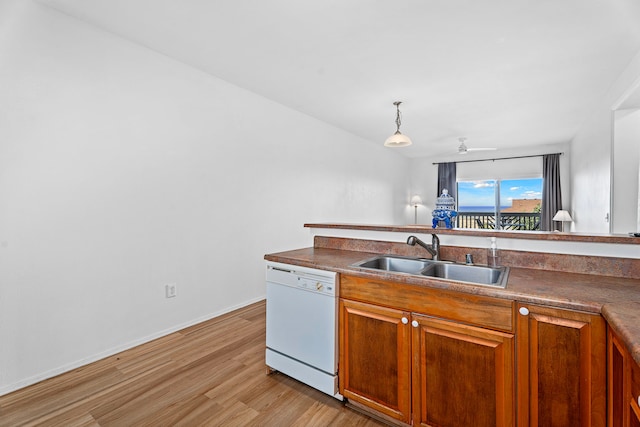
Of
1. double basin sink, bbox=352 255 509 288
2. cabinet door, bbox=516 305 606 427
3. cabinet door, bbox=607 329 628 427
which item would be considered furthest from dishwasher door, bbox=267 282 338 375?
cabinet door, bbox=607 329 628 427

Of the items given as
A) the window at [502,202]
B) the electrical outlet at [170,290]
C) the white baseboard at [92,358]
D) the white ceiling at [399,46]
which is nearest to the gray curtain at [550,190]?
the window at [502,202]

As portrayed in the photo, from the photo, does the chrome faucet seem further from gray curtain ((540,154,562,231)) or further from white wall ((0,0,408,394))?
gray curtain ((540,154,562,231))

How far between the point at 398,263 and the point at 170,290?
2.04 m

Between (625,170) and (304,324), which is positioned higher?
(625,170)

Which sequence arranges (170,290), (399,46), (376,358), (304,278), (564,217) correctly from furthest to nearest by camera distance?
(564,217), (170,290), (399,46), (304,278), (376,358)

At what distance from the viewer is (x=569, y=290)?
4.00 ft

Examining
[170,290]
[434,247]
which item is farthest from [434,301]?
[170,290]

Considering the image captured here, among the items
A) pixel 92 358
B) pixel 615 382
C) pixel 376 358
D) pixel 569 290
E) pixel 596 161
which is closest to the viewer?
pixel 615 382

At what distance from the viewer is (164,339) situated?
2.54 meters

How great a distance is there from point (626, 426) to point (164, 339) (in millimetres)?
2867

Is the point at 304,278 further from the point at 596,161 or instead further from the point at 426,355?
the point at 596,161

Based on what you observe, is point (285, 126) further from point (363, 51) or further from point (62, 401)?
point (62, 401)

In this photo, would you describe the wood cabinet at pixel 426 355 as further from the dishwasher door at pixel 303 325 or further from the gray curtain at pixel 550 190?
the gray curtain at pixel 550 190

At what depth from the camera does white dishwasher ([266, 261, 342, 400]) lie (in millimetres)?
1698
